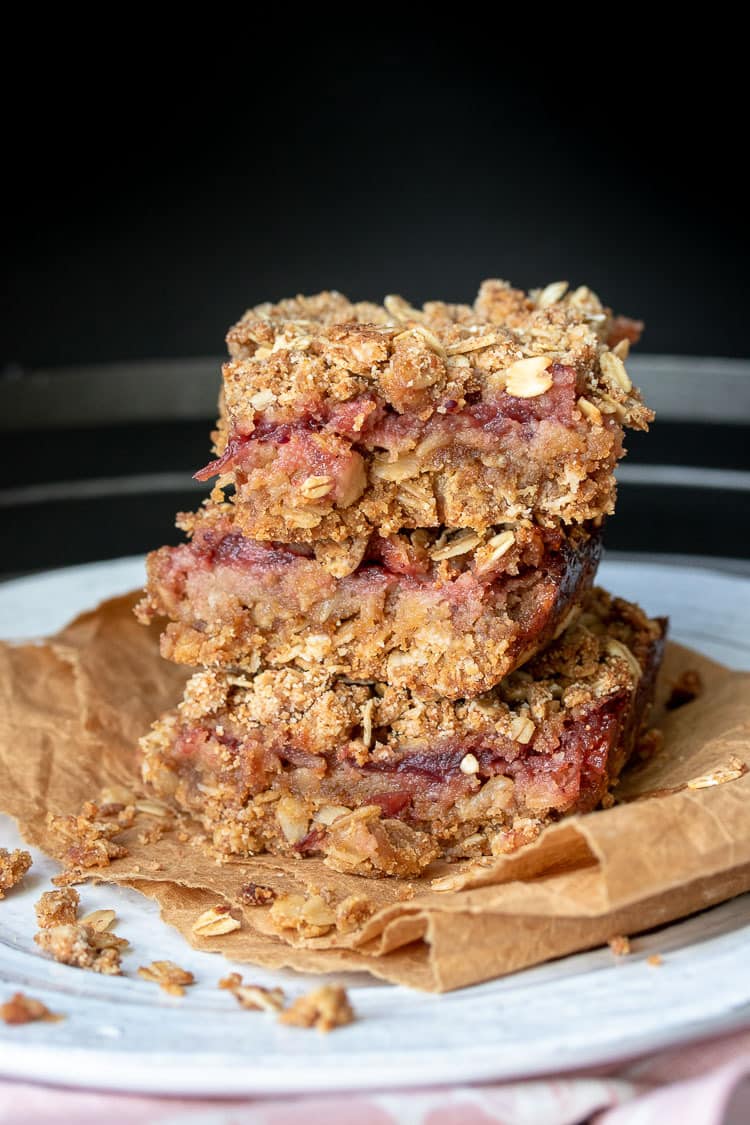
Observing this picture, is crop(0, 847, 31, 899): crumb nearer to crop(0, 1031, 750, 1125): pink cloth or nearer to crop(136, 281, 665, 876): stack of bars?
crop(136, 281, 665, 876): stack of bars

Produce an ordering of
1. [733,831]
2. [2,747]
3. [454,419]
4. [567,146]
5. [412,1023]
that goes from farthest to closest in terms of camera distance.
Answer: [567,146], [2,747], [454,419], [733,831], [412,1023]

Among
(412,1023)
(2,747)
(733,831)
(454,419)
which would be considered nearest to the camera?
(412,1023)

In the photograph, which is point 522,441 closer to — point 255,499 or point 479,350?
point 479,350

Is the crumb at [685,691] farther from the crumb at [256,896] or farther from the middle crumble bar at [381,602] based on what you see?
the crumb at [256,896]

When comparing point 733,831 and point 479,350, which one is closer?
point 733,831

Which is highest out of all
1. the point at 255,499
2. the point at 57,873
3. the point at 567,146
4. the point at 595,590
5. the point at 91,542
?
the point at 567,146

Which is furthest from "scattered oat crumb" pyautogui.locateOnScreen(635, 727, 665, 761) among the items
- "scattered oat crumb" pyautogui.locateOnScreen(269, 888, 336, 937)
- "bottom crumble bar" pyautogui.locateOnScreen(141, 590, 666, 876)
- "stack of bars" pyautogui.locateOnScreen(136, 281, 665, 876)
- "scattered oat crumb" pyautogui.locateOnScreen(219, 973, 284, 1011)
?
"scattered oat crumb" pyautogui.locateOnScreen(219, 973, 284, 1011)

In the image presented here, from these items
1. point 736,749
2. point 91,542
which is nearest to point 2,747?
point 736,749

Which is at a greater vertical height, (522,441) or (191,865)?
(522,441)

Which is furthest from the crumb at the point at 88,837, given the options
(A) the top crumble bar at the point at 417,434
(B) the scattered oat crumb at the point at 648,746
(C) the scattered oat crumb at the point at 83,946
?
(B) the scattered oat crumb at the point at 648,746
